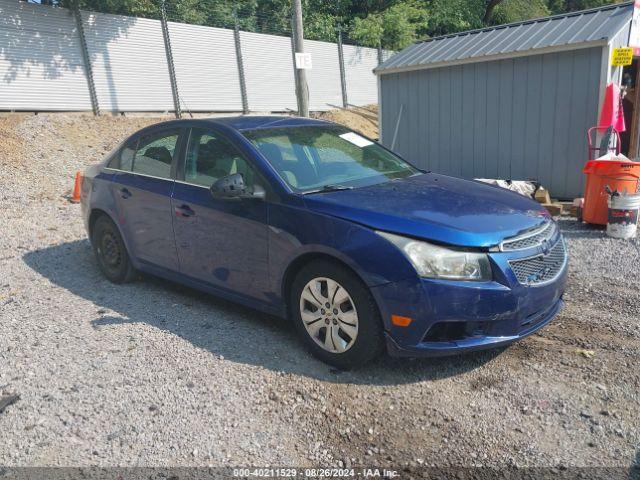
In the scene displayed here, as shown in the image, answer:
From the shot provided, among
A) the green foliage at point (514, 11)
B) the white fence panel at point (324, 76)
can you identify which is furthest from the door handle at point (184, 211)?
the green foliage at point (514, 11)

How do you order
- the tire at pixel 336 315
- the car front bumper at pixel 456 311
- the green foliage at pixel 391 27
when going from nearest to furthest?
the car front bumper at pixel 456 311
the tire at pixel 336 315
the green foliage at pixel 391 27

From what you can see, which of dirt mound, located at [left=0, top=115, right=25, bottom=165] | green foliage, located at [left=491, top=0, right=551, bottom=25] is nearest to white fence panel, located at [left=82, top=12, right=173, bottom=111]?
dirt mound, located at [left=0, top=115, right=25, bottom=165]

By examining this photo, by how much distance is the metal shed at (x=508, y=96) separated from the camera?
8.27 m

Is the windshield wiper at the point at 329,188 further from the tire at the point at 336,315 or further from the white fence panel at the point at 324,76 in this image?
the white fence panel at the point at 324,76

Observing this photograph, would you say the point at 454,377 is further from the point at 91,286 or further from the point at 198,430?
the point at 91,286

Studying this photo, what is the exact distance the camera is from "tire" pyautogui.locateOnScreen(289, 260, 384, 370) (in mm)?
3447

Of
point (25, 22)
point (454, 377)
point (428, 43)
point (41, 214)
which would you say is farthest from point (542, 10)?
point (454, 377)

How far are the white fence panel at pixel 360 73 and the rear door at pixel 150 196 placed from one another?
18.3 metres

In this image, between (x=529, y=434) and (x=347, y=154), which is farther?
(x=347, y=154)

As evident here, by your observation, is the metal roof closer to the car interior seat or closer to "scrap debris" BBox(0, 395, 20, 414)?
the car interior seat

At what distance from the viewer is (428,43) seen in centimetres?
1108

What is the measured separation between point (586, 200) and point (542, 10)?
30171 millimetres

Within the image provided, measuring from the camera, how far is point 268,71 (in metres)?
18.8

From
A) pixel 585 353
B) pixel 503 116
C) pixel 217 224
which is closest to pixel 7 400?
pixel 217 224
